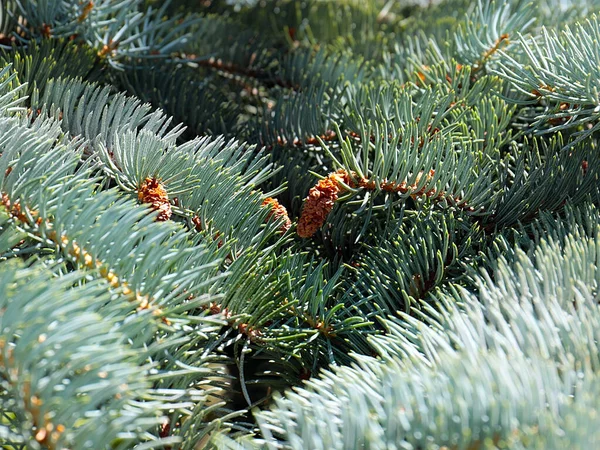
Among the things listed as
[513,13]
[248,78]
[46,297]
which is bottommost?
[46,297]

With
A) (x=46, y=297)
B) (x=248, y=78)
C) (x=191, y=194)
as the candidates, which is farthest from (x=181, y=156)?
(x=248, y=78)

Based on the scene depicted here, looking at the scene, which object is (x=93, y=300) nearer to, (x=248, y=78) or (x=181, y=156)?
(x=181, y=156)

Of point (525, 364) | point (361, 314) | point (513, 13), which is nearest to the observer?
point (525, 364)

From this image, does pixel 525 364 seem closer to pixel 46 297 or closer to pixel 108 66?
pixel 46 297

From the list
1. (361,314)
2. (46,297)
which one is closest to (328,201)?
(361,314)

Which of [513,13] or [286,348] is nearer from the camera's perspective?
[286,348]

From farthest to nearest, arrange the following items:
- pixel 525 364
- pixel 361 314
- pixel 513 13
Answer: pixel 513 13
pixel 361 314
pixel 525 364

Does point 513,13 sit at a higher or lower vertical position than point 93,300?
higher
